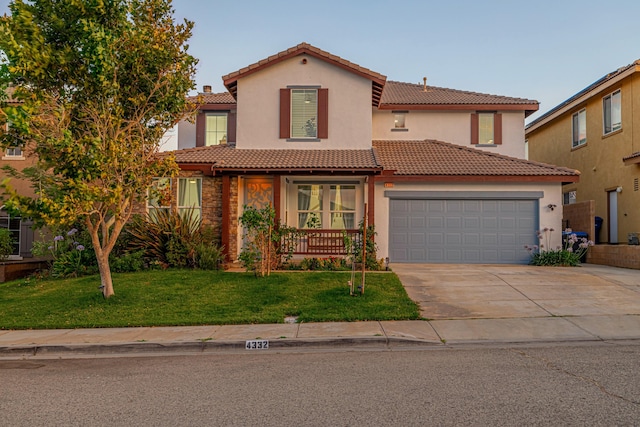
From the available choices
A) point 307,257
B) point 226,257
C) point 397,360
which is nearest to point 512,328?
point 397,360

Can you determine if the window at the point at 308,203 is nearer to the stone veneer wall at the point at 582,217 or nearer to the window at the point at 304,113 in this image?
the window at the point at 304,113

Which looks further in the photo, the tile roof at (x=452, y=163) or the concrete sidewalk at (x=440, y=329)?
the tile roof at (x=452, y=163)

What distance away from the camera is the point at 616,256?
1526cm

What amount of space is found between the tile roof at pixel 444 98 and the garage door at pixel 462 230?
542cm

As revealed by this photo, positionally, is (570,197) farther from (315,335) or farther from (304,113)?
(315,335)

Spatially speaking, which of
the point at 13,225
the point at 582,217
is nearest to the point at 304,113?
the point at 582,217

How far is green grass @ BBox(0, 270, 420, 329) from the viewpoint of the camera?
9.24 meters

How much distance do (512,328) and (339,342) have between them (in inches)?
121

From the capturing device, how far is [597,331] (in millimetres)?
8141

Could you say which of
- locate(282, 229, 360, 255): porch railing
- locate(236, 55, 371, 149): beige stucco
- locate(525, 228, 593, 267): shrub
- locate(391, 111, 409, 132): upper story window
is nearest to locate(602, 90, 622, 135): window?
locate(525, 228, 593, 267): shrub

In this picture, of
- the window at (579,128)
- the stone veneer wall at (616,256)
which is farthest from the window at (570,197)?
the stone veneer wall at (616,256)

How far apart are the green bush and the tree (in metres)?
8.12

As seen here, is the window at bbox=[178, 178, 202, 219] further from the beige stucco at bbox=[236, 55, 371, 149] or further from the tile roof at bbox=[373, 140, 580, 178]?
the tile roof at bbox=[373, 140, 580, 178]

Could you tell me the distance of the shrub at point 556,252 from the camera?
15.2m
